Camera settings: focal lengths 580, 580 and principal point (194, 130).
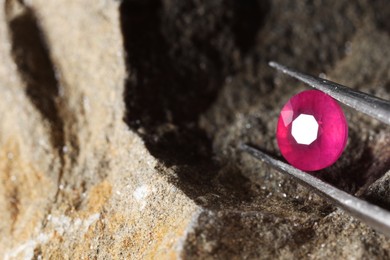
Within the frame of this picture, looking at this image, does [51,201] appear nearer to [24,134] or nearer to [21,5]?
[24,134]

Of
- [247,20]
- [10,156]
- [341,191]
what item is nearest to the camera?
[341,191]

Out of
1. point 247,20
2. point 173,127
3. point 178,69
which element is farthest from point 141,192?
point 247,20

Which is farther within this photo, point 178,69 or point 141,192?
point 178,69

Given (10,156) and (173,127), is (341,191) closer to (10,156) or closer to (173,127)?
(173,127)

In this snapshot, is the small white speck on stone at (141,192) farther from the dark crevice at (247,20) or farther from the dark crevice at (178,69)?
the dark crevice at (247,20)

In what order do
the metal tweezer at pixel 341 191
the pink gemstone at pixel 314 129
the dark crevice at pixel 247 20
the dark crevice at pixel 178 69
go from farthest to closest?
the dark crevice at pixel 247 20, the dark crevice at pixel 178 69, the pink gemstone at pixel 314 129, the metal tweezer at pixel 341 191

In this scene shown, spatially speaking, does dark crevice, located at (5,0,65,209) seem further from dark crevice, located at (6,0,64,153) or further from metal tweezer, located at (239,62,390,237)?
metal tweezer, located at (239,62,390,237)

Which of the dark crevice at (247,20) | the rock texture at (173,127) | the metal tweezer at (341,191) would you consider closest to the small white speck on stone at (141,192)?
the rock texture at (173,127)
